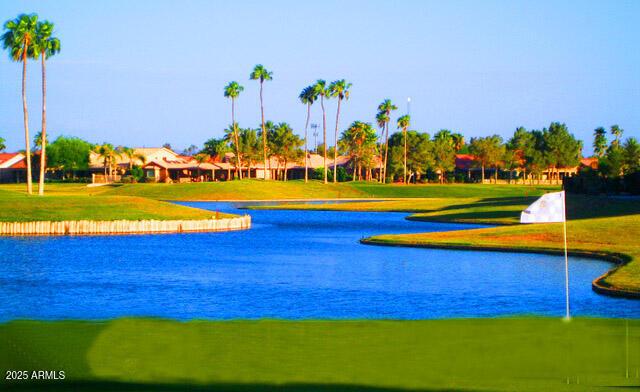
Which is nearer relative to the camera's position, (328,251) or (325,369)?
(325,369)

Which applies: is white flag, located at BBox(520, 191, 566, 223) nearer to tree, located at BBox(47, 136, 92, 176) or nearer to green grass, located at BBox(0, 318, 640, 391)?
green grass, located at BBox(0, 318, 640, 391)

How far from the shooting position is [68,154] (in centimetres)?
18112

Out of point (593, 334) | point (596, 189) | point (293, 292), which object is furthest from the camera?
point (596, 189)

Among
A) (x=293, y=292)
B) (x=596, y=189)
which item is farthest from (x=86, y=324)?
(x=596, y=189)

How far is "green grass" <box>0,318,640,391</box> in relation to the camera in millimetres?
17953

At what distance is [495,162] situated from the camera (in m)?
183

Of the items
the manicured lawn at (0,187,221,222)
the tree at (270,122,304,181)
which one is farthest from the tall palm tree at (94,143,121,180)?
the manicured lawn at (0,187,221,222)

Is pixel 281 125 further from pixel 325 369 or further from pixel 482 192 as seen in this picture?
pixel 325 369

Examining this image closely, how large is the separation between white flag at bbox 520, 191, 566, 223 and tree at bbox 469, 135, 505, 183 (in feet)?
521

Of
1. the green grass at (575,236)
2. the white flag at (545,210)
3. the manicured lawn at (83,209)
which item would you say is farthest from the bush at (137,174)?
the white flag at (545,210)

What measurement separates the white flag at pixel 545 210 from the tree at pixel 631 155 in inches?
3027

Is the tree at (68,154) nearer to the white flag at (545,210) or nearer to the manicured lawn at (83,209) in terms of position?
the manicured lawn at (83,209)

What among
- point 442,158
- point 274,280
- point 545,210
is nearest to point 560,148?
point 442,158

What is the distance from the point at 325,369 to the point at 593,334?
25.5ft
